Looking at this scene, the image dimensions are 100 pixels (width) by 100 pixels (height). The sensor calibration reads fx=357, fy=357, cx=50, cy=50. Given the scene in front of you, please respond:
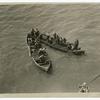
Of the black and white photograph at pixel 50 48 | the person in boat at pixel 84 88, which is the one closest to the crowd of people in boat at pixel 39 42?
the black and white photograph at pixel 50 48

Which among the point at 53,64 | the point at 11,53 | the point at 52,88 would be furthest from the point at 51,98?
the point at 11,53

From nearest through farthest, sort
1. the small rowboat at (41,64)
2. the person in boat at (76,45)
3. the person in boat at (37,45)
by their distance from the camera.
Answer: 1. the small rowboat at (41,64)
2. the person in boat at (76,45)
3. the person in boat at (37,45)

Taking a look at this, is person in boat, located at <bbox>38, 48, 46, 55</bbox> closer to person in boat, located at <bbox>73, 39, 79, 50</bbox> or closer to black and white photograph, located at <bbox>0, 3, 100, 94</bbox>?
black and white photograph, located at <bbox>0, 3, 100, 94</bbox>

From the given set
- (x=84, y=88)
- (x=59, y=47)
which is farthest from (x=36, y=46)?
(x=84, y=88)

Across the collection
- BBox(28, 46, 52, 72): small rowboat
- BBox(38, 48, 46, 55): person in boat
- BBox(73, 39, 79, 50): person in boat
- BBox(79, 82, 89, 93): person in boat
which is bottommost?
BBox(79, 82, 89, 93): person in boat

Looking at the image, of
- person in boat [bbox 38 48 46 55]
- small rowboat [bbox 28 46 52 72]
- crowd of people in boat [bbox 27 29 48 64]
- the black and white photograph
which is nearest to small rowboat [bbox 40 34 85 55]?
the black and white photograph

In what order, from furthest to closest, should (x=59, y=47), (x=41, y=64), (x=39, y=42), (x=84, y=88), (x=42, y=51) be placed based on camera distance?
(x=39, y=42), (x=59, y=47), (x=42, y=51), (x=41, y=64), (x=84, y=88)

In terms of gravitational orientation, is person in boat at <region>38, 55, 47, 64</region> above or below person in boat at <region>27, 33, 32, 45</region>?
below

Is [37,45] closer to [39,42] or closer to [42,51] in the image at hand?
[39,42]

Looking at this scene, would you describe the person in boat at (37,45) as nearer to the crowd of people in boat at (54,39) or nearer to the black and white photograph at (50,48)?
the black and white photograph at (50,48)
